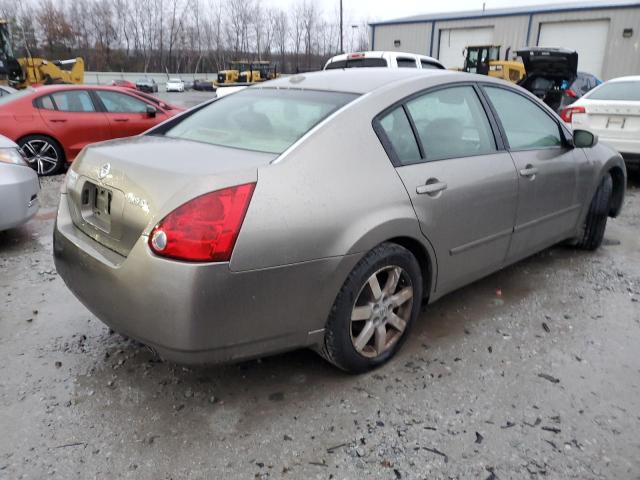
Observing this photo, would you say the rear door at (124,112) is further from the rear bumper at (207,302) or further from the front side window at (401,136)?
the front side window at (401,136)

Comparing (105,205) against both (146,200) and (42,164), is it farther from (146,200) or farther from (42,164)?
(42,164)

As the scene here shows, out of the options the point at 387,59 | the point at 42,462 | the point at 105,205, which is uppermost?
the point at 387,59

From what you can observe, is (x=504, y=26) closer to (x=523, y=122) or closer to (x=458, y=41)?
(x=458, y=41)

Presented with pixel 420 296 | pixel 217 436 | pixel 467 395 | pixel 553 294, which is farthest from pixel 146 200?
pixel 553 294

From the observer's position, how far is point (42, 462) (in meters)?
2.04

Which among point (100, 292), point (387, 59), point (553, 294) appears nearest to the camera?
point (100, 292)

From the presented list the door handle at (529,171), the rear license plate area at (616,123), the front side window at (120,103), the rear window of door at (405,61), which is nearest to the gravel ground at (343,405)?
the door handle at (529,171)

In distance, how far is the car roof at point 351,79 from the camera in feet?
9.17

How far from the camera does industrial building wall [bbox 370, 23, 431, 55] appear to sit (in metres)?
33.8

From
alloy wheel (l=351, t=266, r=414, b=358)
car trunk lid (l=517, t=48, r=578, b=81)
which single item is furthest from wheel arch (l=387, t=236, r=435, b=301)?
car trunk lid (l=517, t=48, r=578, b=81)

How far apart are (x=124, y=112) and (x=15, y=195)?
13.7ft

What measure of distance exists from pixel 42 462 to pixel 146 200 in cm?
112

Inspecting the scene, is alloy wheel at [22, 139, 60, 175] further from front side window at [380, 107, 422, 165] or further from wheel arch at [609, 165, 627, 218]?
wheel arch at [609, 165, 627, 218]

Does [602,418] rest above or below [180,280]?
below
